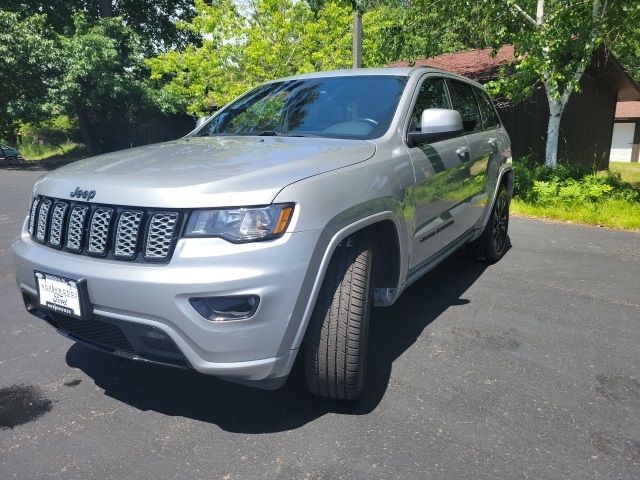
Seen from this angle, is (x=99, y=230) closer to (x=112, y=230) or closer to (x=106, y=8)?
(x=112, y=230)

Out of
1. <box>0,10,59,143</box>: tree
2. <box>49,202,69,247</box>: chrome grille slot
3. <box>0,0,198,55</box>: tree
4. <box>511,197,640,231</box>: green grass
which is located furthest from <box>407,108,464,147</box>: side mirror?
<box>0,0,198,55</box>: tree

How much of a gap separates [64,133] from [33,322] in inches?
1149

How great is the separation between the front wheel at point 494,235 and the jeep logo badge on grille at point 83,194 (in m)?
3.82

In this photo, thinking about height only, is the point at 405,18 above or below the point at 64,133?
above

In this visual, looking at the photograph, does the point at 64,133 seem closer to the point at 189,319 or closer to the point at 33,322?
the point at 33,322

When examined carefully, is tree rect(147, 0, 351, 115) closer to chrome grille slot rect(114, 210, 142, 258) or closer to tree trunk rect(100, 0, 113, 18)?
tree trunk rect(100, 0, 113, 18)

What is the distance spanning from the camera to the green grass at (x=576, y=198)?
26.2ft

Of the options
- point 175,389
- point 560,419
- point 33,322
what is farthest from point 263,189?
point 33,322

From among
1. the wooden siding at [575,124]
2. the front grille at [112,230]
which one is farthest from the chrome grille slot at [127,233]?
the wooden siding at [575,124]

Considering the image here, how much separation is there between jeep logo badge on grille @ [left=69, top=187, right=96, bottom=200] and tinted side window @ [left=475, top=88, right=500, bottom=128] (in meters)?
3.77

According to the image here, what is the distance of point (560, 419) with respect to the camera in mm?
2658

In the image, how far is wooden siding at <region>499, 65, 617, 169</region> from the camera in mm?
15297

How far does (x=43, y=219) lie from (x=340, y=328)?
5.29ft

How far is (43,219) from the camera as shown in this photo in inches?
106
